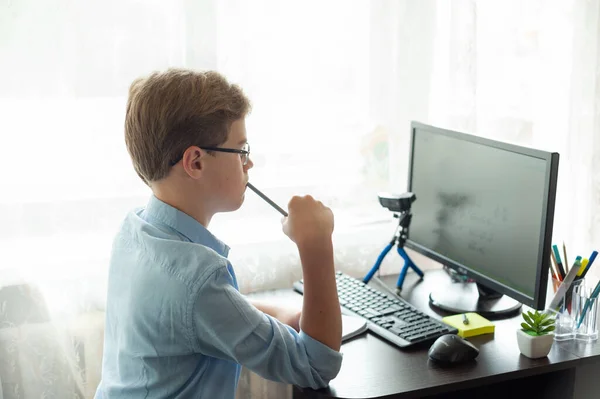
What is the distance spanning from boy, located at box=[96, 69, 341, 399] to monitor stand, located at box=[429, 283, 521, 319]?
536mm

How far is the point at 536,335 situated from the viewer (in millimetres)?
1549

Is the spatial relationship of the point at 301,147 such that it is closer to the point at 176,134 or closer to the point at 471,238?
the point at 471,238

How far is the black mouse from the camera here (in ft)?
4.99

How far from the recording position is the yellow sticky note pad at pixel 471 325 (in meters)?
1.67

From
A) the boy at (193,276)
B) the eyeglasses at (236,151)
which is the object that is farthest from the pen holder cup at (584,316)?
the eyeglasses at (236,151)

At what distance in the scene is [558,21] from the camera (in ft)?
7.43

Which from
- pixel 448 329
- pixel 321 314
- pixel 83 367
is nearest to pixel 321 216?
pixel 321 314

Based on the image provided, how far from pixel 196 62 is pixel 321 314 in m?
0.78

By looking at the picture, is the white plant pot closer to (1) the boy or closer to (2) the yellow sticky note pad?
(2) the yellow sticky note pad

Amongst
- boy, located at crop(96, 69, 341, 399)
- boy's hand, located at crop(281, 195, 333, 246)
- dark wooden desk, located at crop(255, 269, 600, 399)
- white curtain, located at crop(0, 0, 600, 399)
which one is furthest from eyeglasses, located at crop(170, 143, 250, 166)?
white curtain, located at crop(0, 0, 600, 399)

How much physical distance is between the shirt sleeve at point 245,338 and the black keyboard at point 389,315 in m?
0.32

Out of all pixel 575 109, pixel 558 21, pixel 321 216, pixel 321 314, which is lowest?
pixel 321 314

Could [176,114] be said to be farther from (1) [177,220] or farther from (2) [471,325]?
(2) [471,325]

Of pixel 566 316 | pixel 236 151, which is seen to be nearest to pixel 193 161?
pixel 236 151
